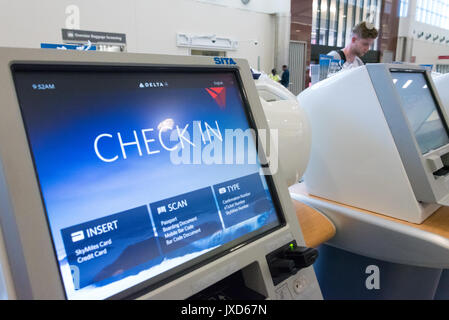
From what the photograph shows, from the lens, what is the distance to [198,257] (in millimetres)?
550

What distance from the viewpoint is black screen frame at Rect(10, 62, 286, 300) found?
0.46m

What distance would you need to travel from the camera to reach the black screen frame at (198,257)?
0.46 m

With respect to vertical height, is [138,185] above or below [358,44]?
below

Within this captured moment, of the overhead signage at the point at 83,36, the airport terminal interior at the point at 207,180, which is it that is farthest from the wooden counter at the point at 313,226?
the overhead signage at the point at 83,36

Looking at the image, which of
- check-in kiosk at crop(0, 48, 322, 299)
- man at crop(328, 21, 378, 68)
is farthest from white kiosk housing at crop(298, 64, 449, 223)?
man at crop(328, 21, 378, 68)

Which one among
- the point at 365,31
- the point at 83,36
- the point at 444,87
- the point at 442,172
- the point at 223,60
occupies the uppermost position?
the point at 83,36

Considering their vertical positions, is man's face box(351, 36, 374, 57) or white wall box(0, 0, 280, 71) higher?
white wall box(0, 0, 280, 71)

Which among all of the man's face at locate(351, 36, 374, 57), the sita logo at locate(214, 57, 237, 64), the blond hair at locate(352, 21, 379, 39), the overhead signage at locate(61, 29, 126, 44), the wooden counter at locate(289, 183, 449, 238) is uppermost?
the overhead signage at locate(61, 29, 126, 44)

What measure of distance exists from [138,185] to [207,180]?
14 centimetres

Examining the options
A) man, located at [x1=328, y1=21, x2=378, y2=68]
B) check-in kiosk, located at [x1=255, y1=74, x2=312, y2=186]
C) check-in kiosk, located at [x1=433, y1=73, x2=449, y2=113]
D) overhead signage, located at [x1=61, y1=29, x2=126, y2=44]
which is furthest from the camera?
overhead signage, located at [x1=61, y1=29, x2=126, y2=44]

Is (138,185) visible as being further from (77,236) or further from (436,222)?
(436,222)

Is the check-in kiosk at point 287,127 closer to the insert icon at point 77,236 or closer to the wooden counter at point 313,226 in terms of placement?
the wooden counter at point 313,226

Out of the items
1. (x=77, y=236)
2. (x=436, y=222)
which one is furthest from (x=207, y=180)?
(x=436, y=222)

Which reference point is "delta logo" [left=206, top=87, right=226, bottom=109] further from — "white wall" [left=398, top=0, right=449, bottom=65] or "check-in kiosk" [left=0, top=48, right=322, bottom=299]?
"white wall" [left=398, top=0, right=449, bottom=65]
